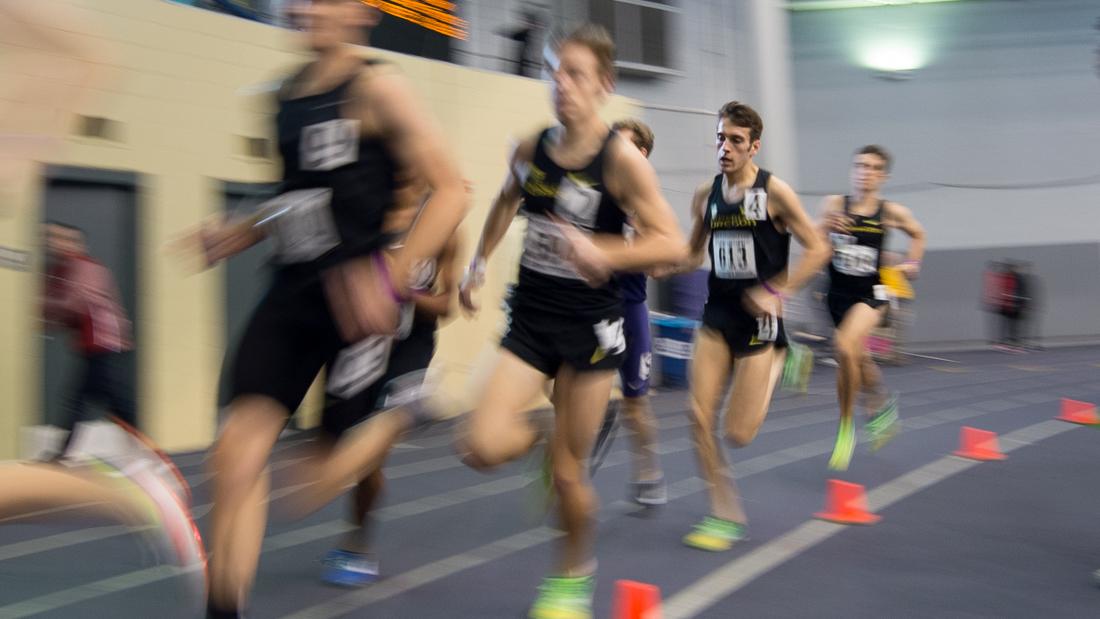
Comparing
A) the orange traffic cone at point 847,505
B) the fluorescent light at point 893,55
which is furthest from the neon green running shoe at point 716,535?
the fluorescent light at point 893,55

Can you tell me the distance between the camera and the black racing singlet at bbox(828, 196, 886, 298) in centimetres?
859

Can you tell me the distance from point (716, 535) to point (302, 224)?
10.1ft

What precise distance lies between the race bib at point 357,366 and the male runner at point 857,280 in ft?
16.1

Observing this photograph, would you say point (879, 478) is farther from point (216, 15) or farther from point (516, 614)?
point (216, 15)

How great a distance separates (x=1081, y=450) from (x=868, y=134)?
18.3m

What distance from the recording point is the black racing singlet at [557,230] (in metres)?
4.41

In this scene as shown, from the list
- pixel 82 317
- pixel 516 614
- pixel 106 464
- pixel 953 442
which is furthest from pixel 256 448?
pixel 953 442

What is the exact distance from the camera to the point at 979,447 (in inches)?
358

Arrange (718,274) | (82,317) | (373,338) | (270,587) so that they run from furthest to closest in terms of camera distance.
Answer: (82,317) → (718,274) → (270,587) → (373,338)

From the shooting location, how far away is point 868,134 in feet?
88.6

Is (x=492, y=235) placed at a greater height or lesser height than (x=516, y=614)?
greater

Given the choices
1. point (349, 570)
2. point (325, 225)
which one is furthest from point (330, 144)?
point (349, 570)

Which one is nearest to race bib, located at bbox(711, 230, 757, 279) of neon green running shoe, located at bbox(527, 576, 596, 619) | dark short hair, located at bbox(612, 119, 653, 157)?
dark short hair, located at bbox(612, 119, 653, 157)

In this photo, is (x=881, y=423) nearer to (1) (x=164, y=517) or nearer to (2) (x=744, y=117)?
(2) (x=744, y=117)
